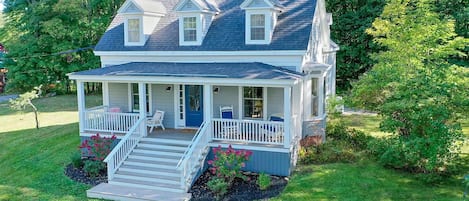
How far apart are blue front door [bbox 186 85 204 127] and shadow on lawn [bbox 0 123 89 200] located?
192 inches

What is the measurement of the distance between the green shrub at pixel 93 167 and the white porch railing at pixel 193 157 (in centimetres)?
307

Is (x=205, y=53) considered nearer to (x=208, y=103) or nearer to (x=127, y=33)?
(x=208, y=103)

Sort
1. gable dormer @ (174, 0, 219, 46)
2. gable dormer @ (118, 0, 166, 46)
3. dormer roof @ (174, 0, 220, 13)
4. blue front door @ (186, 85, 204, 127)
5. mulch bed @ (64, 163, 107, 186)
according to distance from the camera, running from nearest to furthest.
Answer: mulch bed @ (64, 163, 107, 186), dormer roof @ (174, 0, 220, 13), gable dormer @ (174, 0, 219, 46), blue front door @ (186, 85, 204, 127), gable dormer @ (118, 0, 166, 46)

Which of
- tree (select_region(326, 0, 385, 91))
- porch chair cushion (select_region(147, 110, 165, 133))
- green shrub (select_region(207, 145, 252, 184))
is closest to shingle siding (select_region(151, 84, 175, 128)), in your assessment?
porch chair cushion (select_region(147, 110, 165, 133))

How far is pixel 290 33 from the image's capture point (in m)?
14.9

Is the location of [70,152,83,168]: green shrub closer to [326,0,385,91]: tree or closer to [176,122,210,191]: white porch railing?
[176,122,210,191]: white porch railing

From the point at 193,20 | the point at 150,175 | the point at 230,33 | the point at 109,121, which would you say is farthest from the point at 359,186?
the point at 109,121

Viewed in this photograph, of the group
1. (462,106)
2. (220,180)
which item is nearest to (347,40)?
(462,106)

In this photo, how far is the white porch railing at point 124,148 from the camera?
1294 centimetres

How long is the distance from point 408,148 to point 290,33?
578 centimetres

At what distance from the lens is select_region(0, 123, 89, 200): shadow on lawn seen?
1237 centimetres

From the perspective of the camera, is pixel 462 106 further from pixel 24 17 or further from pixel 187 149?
pixel 24 17

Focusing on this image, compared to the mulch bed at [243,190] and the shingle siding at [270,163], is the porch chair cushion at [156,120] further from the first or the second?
the shingle siding at [270,163]

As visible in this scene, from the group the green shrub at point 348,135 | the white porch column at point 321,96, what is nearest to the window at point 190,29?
the white porch column at point 321,96
